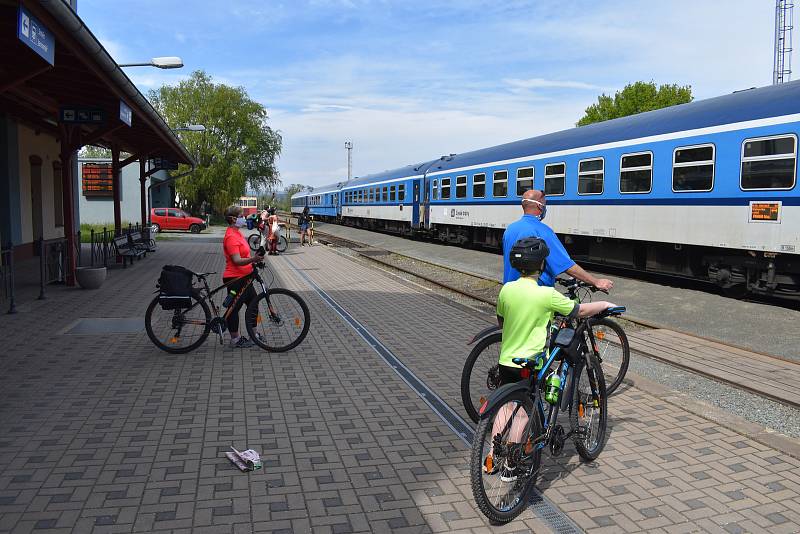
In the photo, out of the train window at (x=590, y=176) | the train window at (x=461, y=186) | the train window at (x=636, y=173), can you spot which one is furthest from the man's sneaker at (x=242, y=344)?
the train window at (x=461, y=186)

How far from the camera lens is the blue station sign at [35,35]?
605cm

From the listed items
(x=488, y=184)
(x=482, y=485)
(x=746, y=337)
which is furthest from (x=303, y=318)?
(x=488, y=184)

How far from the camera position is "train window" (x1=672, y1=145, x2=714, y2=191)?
11797mm

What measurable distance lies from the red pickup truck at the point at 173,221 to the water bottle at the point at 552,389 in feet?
124

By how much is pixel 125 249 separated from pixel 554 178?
36.8 ft

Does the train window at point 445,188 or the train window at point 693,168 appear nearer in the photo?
the train window at point 693,168

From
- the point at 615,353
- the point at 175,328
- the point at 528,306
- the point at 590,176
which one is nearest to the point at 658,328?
the point at 615,353

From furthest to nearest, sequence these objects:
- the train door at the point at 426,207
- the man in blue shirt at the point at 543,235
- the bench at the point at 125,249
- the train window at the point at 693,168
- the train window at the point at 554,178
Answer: the train door at the point at 426,207 < the bench at the point at 125,249 < the train window at the point at 554,178 < the train window at the point at 693,168 < the man in blue shirt at the point at 543,235

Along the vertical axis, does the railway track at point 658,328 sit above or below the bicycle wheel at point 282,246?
below

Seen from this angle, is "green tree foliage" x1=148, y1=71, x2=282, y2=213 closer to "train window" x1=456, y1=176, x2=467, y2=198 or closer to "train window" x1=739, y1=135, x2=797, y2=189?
"train window" x1=456, y1=176, x2=467, y2=198

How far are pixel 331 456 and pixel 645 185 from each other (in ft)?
35.7

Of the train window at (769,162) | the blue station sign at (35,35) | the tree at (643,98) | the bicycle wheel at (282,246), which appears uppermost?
the tree at (643,98)

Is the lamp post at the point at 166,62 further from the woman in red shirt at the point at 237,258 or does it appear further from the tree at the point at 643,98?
the tree at the point at 643,98

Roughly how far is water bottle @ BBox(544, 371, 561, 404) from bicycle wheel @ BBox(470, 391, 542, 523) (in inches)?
5.4
